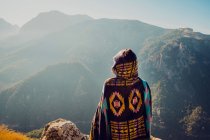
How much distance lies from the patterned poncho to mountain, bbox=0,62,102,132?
124631mm

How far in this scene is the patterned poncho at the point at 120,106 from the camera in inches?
167

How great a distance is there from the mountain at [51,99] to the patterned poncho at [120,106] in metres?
125

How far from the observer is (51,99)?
506 feet

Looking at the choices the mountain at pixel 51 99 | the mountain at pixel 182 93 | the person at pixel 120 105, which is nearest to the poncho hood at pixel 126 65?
the person at pixel 120 105

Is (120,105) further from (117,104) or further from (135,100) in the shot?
(135,100)

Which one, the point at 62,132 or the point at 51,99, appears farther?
the point at 51,99

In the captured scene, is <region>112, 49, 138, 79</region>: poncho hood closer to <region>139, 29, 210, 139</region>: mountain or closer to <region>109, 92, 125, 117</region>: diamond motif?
<region>109, 92, 125, 117</region>: diamond motif

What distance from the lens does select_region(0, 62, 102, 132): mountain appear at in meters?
138

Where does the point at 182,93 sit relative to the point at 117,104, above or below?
below

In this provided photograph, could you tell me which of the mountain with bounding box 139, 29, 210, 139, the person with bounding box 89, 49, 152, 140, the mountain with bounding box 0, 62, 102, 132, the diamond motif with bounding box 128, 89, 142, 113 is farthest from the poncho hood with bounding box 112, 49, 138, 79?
the mountain with bounding box 139, 29, 210, 139

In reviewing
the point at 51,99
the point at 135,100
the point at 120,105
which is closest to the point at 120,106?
the point at 120,105

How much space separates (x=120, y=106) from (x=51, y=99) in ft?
504

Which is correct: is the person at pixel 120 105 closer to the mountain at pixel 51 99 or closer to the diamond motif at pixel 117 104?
the diamond motif at pixel 117 104

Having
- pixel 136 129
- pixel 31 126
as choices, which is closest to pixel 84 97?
pixel 31 126
